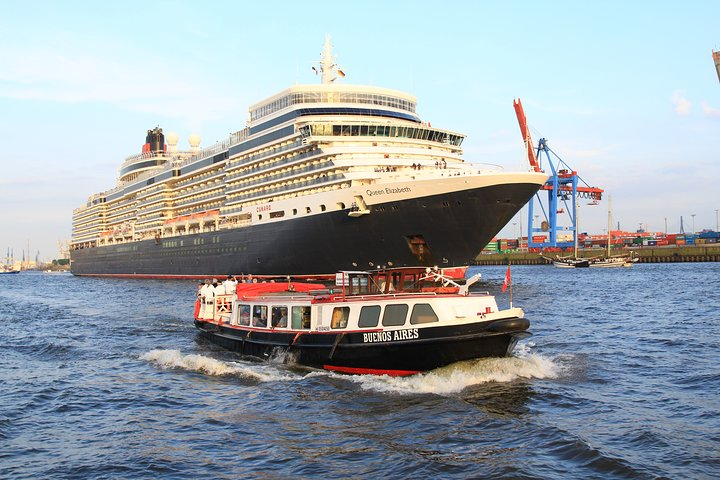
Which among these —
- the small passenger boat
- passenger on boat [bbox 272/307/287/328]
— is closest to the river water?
the small passenger boat

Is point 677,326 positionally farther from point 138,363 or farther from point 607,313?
point 138,363

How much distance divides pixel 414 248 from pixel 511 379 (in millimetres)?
23870

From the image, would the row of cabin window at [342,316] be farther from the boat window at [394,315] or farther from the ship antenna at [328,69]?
the ship antenna at [328,69]

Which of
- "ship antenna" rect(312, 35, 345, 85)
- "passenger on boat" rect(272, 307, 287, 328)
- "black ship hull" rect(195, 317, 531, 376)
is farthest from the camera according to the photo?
"ship antenna" rect(312, 35, 345, 85)

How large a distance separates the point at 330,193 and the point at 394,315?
27039 millimetres

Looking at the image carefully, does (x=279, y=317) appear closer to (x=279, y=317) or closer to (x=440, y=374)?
(x=279, y=317)

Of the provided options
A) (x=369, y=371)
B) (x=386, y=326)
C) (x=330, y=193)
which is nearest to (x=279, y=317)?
(x=369, y=371)

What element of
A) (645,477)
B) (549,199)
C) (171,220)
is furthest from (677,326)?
(549,199)

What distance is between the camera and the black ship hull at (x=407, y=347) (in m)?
15.9

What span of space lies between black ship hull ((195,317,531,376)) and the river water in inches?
16.8

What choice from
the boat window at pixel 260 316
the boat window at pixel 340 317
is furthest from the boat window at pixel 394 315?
the boat window at pixel 260 316

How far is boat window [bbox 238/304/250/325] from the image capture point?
2173cm

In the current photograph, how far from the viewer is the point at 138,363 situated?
68.2ft

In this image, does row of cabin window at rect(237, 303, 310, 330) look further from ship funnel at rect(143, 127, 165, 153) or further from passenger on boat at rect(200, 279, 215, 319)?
ship funnel at rect(143, 127, 165, 153)
